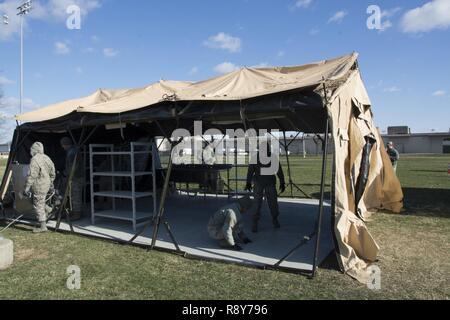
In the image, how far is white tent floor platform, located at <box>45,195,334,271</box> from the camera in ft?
18.4

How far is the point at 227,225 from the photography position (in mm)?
5996

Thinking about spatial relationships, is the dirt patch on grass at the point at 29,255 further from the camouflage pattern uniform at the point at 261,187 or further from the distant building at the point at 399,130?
the distant building at the point at 399,130

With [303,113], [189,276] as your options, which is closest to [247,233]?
[189,276]

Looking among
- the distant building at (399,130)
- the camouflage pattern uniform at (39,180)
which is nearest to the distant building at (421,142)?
the distant building at (399,130)

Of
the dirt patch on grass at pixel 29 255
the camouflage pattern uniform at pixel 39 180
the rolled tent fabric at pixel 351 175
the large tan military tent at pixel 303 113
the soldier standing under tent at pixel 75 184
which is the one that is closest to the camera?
the rolled tent fabric at pixel 351 175

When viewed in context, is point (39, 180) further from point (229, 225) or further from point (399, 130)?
point (399, 130)

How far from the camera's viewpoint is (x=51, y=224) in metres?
8.23

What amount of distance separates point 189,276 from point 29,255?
2955 millimetres

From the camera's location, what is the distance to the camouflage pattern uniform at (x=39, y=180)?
751 cm

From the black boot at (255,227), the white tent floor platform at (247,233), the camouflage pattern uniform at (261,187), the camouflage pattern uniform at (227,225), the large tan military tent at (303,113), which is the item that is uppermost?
the large tan military tent at (303,113)

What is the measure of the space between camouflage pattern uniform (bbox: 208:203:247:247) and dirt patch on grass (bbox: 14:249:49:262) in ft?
8.98

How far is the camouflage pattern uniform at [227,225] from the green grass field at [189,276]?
2.22ft
